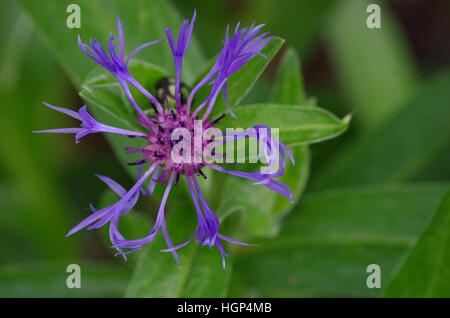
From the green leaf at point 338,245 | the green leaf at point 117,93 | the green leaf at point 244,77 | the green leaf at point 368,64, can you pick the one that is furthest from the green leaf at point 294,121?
the green leaf at point 368,64

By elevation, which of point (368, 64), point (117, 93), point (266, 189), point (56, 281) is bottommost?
point (56, 281)

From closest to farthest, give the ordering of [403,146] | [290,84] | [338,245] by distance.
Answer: [290,84], [338,245], [403,146]

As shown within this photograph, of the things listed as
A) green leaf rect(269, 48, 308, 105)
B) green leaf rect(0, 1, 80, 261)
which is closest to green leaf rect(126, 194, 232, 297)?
green leaf rect(269, 48, 308, 105)

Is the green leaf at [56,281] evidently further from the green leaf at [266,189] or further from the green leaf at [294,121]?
the green leaf at [294,121]

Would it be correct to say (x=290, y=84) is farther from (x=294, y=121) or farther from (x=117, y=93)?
(x=117, y=93)

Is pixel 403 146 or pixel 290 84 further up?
pixel 290 84

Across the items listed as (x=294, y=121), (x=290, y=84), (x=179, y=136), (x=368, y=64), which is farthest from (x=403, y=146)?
(x=179, y=136)
